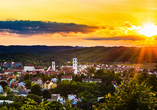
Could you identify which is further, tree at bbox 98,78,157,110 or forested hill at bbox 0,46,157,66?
forested hill at bbox 0,46,157,66

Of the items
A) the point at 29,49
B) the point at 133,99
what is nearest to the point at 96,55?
the point at 29,49

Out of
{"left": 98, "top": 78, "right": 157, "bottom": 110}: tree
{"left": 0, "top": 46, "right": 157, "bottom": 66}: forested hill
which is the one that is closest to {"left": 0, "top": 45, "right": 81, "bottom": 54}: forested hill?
{"left": 0, "top": 46, "right": 157, "bottom": 66}: forested hill

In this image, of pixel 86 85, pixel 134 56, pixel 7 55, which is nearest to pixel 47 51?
pixel 7 55

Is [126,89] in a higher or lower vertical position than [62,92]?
higher

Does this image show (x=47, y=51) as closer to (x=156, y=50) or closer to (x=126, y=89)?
(x=156, y=50)

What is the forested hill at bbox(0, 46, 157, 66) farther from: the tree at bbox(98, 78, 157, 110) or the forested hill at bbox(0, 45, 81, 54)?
the tree at bbox(98, 78, 157, 110)

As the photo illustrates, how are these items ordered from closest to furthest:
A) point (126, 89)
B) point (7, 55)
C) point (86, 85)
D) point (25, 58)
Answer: point (126, 89) < point (86, 85) < point (25, 58) < point (7, 55)

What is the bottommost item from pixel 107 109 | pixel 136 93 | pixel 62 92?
pixel 62 92

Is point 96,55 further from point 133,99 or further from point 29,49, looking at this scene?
point 133,99
